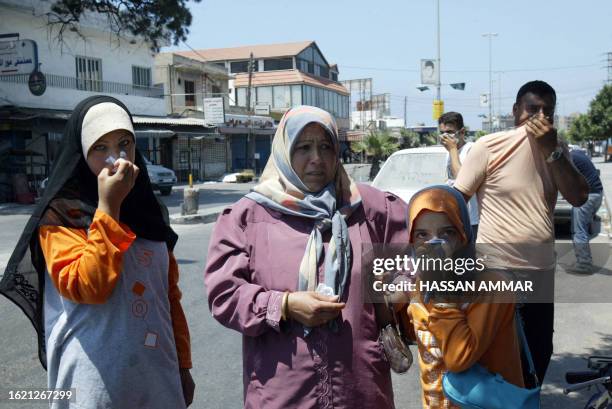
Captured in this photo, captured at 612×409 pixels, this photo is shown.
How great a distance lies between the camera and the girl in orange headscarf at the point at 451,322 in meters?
2.13

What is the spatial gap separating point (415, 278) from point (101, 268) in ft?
3.67

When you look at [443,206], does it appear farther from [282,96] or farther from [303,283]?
[282,96]

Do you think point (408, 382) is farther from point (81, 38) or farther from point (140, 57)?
A: point (140, 57)

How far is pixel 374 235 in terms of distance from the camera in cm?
226

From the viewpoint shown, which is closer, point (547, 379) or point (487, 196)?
point (487, 196)

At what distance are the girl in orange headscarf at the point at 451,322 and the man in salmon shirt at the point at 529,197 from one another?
780 millimetres

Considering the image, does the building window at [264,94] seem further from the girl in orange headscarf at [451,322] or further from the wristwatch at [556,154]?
the girl in orange headscarf at [451,322]

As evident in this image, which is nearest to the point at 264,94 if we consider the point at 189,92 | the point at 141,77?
the point at 189,92

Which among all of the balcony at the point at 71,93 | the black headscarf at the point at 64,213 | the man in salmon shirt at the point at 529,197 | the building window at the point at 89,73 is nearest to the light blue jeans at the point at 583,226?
the man in salmon shirt at the point at 529,197

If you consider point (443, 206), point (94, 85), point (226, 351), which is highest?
point (94, 85)

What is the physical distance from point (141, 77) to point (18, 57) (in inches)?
484

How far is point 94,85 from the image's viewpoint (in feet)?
86.1

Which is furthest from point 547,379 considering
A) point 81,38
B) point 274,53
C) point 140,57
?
point 274,53

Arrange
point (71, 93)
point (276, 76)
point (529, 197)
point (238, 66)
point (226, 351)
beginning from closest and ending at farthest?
point (529, 197) < point (226, 351) < point (71, 93) < point (276, 76) < point (238, 66)
